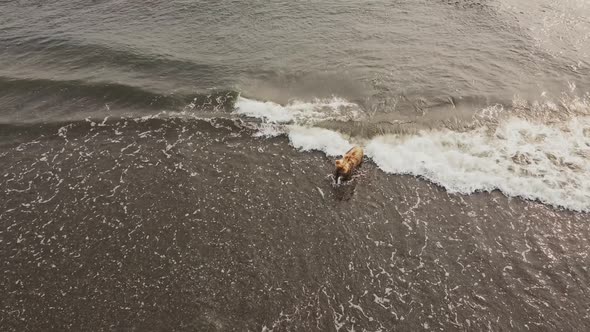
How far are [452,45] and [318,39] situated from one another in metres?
7.86

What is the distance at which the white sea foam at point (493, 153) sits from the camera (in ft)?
47.4

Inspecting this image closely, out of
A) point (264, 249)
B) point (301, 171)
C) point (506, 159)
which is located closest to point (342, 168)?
point (301, 171)

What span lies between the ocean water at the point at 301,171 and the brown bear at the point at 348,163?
1.84 feet

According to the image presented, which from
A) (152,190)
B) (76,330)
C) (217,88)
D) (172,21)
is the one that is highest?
(172,21)

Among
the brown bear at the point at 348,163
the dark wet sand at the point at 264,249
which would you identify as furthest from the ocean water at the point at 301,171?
the brown bear at the point at 348,163

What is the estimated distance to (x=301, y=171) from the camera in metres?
15.8

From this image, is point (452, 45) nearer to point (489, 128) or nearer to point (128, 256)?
point (489, 128)

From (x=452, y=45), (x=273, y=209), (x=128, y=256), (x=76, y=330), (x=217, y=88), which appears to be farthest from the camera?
(x=452, y=45)

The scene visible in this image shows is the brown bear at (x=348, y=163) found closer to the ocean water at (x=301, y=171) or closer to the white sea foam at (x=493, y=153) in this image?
the ocean water at (x=301, y=171)

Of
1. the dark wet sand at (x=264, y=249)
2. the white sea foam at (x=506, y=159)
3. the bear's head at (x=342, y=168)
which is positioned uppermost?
the bear's head at (x=342, y=168)

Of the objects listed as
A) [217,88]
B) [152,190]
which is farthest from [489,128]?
[152,190]

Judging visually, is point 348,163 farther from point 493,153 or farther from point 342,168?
point 493,153

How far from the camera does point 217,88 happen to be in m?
20.4

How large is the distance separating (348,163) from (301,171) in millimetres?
2084
